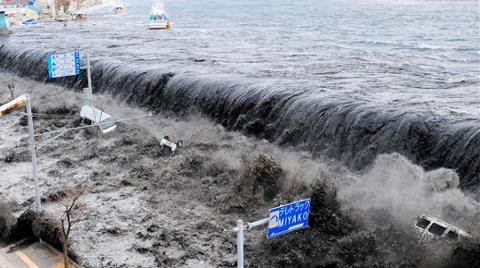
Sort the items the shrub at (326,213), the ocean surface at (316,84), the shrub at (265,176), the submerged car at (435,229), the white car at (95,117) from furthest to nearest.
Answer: the white car at (95,117) → the ocean surface at (316,84) → the shrub at (265,176) → the shrub at (326,213) → the submerged car at (435,229)

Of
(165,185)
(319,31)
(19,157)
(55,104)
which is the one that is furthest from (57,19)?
(165,185)

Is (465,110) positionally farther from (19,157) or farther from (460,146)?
(19,157)

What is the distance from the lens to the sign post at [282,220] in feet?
36.1

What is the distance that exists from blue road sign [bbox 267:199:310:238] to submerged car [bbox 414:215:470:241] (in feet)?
27.7

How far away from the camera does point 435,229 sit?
18.6 m

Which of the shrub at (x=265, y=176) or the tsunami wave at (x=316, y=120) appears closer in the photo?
the tsunami wave at (x=316, y=120)

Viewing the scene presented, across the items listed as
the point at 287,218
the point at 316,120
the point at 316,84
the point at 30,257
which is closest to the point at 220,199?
the point at 316,120

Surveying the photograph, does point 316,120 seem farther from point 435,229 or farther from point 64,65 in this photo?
point 64,65

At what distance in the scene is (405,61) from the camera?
45.7 meters

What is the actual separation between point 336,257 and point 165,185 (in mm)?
9681

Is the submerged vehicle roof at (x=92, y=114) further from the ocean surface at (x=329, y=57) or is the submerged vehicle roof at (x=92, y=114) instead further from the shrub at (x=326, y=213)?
the shrub at (x=326, y=213)

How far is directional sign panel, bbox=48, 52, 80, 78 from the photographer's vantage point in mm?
27484

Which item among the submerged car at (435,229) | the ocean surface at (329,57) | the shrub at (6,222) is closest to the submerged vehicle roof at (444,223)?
the submerged car at (435,229)

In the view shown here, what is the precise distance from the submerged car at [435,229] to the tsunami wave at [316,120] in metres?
3.02
